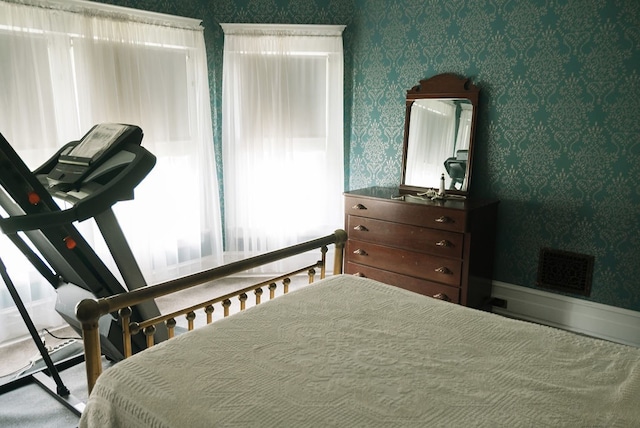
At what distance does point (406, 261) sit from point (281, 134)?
65.2 inches

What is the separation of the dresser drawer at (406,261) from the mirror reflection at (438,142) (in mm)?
661

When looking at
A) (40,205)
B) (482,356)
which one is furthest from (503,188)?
(40,205)

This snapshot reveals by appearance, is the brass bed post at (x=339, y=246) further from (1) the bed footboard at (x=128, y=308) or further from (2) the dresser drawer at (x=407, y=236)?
(2) the dresser drawer at (x=407, y=236)

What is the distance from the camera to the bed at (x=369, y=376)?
131 cm

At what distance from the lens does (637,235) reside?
317 centimetres

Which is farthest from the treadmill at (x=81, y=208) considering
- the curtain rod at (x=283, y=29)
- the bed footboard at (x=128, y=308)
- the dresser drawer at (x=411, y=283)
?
the curtain rod at (x=283, y=29)

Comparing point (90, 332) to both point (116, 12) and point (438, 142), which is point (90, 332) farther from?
point (438, 142)

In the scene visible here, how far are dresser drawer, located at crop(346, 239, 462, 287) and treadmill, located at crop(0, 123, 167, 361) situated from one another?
1.74 m

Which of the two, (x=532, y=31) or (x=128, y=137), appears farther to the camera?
(x=532, y=31)

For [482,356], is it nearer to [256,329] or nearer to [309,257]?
[256,329]

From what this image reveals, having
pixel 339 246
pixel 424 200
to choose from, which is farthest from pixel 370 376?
pixel 424 200

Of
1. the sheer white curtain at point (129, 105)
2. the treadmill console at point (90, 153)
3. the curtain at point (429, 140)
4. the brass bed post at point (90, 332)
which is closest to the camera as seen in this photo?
the brass bed post at point (90, 332)

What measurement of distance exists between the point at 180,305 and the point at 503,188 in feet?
8.87

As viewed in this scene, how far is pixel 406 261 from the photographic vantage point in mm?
3617
